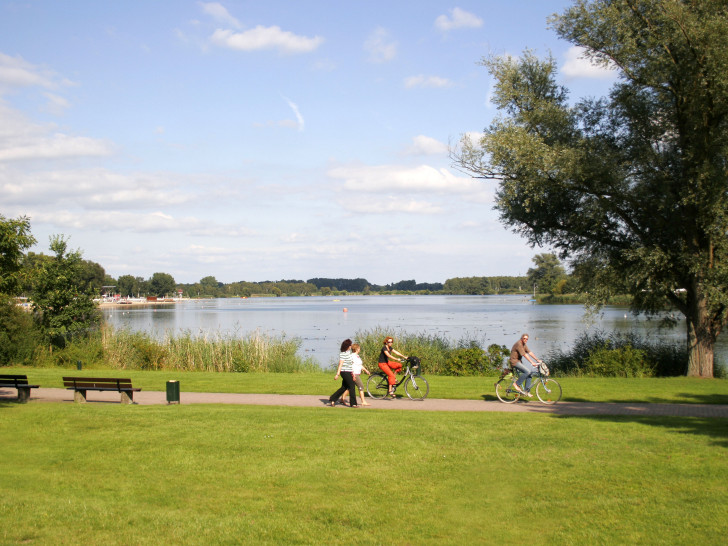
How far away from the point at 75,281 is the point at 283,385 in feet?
49.8

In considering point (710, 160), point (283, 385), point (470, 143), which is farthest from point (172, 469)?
point (710, 160)

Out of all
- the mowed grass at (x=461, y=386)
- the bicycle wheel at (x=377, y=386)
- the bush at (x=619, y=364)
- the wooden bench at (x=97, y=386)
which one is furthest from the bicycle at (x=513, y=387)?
the wooden bench at (x=97, y=386)

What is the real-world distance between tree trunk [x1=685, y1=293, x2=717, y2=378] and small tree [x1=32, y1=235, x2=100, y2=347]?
2454 centimetres

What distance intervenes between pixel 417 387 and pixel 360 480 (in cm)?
769

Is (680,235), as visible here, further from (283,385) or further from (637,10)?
(283,385)

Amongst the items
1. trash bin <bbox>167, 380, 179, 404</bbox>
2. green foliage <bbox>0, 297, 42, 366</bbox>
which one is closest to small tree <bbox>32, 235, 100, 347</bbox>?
green foliage <bbox>0, 297, 42, 366</bbox>

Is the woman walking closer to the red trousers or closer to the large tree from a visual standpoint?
the red trousers

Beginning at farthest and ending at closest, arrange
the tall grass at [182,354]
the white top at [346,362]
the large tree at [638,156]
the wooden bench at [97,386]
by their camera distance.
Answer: the tall grass at [182,354], the large tree at [638,156], the wooden bench at [97,386], the white top at [346,362]

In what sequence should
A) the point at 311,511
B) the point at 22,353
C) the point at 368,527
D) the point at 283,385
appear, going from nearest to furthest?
the point at 368,527 → the point at 311,511 → the point at 283,385 → the point at 22,353

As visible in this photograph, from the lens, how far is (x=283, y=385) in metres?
18.3

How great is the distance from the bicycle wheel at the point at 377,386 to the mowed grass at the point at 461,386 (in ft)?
4.10

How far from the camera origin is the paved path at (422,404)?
1306 centimetres

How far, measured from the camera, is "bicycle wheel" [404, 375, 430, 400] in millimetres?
15477

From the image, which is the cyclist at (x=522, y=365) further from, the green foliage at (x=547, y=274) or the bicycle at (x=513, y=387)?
the green foliage at (x=547, y=274)
